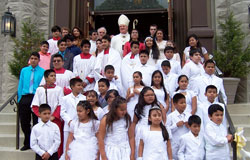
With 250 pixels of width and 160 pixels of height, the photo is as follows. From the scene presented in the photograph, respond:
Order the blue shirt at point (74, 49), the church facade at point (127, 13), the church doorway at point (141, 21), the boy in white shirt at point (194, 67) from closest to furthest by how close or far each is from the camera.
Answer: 1. the boy in white shirt at point (194, 67)
2. the blue shirt at point (74, 49)
3. the church facade at point (127, 13)
4. the church doorway at point (141, 21)

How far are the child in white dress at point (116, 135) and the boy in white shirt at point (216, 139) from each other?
3.63ft

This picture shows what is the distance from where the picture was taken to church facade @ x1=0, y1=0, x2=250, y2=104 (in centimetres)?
870

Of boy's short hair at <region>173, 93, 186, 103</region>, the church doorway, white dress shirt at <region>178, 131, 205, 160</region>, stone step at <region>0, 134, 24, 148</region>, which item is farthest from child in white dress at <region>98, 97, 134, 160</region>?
the church doorway

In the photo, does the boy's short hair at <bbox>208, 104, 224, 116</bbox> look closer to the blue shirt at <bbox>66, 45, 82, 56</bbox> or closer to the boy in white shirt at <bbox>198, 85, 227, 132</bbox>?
the boy in white shirt at <bbox>198, 85, 227, 132</bbox>

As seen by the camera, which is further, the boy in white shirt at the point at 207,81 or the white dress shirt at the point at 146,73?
the white dress shirt at the point at 146,73

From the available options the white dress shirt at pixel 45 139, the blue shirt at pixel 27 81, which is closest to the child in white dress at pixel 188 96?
the white dress shirt at pixel 45 139

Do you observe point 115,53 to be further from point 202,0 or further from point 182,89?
point 202,0

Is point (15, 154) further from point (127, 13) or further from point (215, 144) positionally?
point (127, 13)

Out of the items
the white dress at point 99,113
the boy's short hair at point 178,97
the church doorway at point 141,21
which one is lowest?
the white dress at point 99,113

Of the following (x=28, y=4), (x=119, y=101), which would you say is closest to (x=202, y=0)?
(x=28, y=4)

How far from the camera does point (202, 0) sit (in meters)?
9.02

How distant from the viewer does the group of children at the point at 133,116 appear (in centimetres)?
425

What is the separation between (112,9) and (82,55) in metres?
4.89

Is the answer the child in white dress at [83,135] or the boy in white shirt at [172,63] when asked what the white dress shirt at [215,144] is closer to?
the child in white dress at [83,135]
